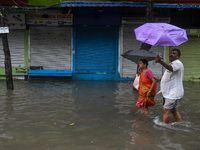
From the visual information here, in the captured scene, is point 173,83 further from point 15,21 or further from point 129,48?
point 15,21

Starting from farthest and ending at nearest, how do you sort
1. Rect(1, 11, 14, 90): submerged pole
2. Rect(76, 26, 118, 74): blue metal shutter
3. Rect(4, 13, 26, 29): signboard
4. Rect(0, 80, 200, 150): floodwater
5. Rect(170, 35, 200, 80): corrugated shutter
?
Rect(170, 35, 200, 80): corrugated shutter, Rect(76, 26, 118, 74): blue metal shutter, Rect(4, 13, 26, 29): signboard, Rect(1, 11, 14, 90): submerged pole, Rect(0, 80, 200, 150): floodwater

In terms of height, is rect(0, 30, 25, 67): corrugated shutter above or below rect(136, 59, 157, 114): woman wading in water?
above

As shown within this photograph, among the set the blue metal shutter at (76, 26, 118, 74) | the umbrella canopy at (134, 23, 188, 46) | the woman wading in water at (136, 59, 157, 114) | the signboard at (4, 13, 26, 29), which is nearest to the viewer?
the umbrella canopy at (134, 23, 188, 46)

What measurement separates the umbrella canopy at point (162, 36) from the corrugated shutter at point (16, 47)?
31.8 ft

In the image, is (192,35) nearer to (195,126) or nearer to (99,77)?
(99,77)

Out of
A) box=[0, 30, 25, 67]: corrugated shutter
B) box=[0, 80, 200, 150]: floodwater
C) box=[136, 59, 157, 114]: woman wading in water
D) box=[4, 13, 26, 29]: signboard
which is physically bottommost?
box=[0, 80, 200, 150]: floodwater

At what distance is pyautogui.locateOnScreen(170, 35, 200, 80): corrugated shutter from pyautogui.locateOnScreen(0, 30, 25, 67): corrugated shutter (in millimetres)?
8437

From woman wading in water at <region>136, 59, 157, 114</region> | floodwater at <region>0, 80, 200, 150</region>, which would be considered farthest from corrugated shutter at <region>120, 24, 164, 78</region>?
woman wading in water at <region>136, 59, 157, 114</region>

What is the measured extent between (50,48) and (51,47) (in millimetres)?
80

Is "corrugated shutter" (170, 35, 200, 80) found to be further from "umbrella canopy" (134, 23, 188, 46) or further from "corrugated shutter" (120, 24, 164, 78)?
"umbrella canopy" (134, 23, 188, 46)

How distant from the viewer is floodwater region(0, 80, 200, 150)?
3.66 meters

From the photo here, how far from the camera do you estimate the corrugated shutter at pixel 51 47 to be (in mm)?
12766

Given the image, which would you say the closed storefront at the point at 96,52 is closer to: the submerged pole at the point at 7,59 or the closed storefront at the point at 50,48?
the closed storefront at the point at 50,48

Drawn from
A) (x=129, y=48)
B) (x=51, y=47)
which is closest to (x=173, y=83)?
(x=129, y=48)
